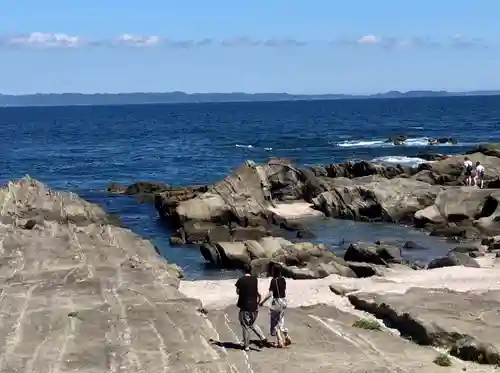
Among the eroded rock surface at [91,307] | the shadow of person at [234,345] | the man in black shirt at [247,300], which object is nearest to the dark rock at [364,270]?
the eroded rock surface at [91,307]

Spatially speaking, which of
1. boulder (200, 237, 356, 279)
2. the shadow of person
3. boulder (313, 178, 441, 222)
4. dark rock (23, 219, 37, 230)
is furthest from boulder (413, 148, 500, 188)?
the shadow of person

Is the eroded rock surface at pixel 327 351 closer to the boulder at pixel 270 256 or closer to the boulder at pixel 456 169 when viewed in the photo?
the boulder at pixel 270 256

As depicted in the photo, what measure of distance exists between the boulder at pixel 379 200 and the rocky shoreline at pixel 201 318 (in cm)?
1457

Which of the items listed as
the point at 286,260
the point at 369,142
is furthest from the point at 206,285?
the point at 369,142

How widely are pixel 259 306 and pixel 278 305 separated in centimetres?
49

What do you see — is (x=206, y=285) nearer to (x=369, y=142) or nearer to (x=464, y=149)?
(x=464, y=149)

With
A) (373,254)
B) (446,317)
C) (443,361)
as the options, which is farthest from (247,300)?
(373,254)

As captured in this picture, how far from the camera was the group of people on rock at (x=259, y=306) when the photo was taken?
20.1m

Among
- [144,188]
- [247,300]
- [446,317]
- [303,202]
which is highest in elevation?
[247,300]

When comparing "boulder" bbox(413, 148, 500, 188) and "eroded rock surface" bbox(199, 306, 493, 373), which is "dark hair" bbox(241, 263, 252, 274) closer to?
"eroded rock surface" bbox(199, 306, 493, 373)

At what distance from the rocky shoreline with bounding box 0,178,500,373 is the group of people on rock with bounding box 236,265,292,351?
0.37 m

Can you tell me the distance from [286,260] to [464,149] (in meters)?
62.6

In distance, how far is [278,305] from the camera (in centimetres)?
2089

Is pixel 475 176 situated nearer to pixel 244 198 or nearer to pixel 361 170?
pixel 361 170
